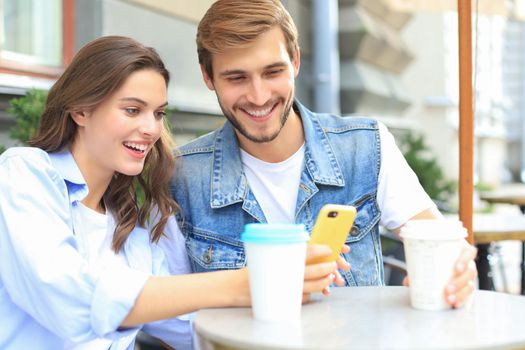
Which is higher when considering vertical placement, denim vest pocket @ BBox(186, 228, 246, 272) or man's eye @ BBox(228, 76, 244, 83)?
man's eye @ BBox(228, 76, 244, 83)

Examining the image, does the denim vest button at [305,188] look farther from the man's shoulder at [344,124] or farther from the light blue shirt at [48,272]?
the light blue shirt at [48,272]

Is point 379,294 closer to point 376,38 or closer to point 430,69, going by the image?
point 376,38

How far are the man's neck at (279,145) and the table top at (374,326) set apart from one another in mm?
651

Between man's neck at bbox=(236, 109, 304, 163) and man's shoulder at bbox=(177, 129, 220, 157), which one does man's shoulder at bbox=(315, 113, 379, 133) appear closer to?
man's neck at bbox=(236, 109, 304, 163)

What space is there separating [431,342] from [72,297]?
28.8 inches

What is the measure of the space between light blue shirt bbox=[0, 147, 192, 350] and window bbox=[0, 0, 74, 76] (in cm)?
234

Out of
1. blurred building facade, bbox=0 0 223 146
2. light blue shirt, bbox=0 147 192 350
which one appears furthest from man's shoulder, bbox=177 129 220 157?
blurred building facade, bbox=0 0 223 146

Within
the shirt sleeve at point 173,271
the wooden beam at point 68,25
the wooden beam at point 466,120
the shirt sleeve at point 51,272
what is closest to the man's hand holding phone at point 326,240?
the shirt sleeve at point 51,272

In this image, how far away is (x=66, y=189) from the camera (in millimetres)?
1983

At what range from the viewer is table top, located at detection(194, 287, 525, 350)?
1.41m

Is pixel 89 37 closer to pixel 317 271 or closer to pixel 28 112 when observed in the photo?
pixel 28 112

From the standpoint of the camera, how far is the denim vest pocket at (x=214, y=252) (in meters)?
2.28

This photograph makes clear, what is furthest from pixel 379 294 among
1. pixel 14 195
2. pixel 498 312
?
pixel 14 195

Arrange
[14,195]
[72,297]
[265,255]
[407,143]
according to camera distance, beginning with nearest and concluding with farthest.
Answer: [265,255] → [72,297] → [14,195] → [407,143]
